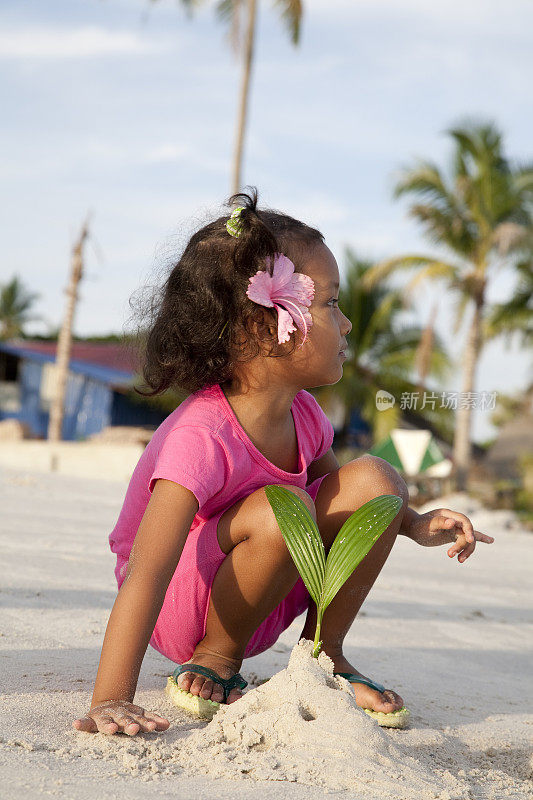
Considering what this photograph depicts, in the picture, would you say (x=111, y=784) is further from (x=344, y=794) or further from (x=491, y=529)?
(x=491, y=529)

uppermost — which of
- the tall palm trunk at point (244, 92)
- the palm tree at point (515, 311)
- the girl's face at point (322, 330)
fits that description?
the tall palm trunk at point (244, 92)

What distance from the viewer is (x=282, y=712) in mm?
1626

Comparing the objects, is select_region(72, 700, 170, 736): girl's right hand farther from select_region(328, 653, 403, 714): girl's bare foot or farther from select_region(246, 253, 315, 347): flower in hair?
select_region(246, 253, 315, 347): flower in hair

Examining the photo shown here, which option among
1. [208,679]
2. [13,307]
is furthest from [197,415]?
[13,307]

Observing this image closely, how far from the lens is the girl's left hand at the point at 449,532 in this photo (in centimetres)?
206

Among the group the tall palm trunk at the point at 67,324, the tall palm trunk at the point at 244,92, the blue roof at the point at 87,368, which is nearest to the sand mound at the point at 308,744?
the tall palm trunk at the point at 244,92

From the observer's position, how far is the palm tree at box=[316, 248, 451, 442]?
17984mm

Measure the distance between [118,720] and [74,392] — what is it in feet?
69.6

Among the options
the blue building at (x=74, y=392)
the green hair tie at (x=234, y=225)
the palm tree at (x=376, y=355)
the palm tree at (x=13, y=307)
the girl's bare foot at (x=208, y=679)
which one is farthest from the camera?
the palm tree at (x=13, y=307)

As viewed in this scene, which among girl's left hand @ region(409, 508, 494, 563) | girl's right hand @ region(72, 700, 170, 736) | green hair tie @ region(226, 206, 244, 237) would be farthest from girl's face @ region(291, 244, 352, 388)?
girl's right hand @ region(72, 700, 170, 736)

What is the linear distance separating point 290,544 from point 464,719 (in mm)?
780

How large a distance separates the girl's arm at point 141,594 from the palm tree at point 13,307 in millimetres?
45760

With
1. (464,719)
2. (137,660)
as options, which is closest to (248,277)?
(137,660)

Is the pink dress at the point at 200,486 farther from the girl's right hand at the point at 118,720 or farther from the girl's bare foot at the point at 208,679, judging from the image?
the girl's right hand at the point at 118,720
